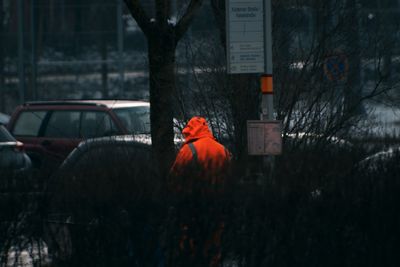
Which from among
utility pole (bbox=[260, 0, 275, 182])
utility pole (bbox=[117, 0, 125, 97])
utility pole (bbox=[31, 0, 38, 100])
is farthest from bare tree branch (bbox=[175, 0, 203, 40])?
utility pole (bbox=[31, 0, 38, 100])

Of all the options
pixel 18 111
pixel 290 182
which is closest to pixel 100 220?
pixel 290 182

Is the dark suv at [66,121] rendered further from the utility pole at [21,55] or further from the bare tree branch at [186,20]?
the utility pole at [21,55]

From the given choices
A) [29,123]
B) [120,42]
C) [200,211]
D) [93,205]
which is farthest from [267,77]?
[120,42]

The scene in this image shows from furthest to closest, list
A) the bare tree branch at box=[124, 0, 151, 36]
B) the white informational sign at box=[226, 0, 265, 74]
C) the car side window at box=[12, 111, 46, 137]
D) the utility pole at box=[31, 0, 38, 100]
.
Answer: the utility pole at box=[31, 0, 38, 100]
the car side window at box=[12, 111, 46, 137]
the white informational sign at box=[226, 0, 265, 74]
the bare tree branch at box=[124, 0, 151, 36]

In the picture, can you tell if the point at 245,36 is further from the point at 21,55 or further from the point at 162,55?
the point at 21,55

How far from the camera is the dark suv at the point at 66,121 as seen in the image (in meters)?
16.3

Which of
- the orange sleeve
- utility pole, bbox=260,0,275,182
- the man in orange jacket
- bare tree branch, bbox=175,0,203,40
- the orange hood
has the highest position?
bare tree branch, bbox=175,0,203,40

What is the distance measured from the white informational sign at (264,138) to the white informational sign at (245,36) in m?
0.55

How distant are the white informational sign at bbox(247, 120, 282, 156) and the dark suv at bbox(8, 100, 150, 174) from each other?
22.4 feet

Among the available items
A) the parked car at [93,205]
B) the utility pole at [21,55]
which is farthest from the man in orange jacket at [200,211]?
the utility pole at [21,55]

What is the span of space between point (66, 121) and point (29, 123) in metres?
0.94

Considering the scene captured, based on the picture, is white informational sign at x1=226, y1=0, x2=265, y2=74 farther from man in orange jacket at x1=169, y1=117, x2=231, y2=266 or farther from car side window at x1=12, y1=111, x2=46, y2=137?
car side window at x1=12, y1=111, x2=46, y2=137

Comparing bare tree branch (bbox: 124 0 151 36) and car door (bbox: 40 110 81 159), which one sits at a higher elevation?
bare tree branch (bbox: 124 0 151 36)

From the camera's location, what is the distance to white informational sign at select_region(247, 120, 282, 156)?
8.71 meters
